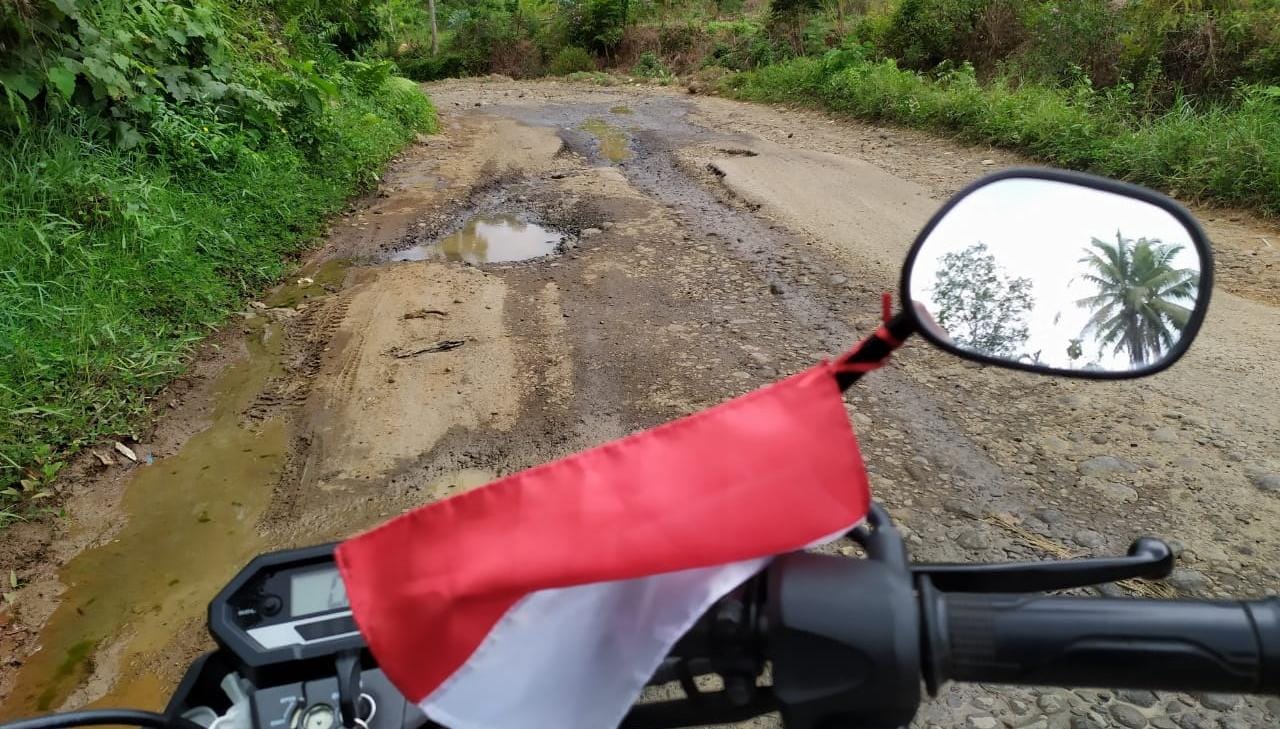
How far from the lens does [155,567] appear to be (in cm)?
282

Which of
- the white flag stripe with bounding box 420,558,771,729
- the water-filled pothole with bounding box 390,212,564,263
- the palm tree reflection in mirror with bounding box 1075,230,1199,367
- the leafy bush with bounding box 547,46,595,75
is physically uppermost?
the palm tree reflection in mirror with bounding box 1075,230,1199,367

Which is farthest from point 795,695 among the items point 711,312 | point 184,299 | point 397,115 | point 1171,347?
point 397,115

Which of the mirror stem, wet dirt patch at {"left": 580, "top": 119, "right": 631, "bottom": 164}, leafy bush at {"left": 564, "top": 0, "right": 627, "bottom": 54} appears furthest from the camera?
leafy bush at {"left": 564, "top": 0, "right": 627, "bottom": 54}

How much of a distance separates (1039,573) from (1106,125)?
830 cm

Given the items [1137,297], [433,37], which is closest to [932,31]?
[1137,297]

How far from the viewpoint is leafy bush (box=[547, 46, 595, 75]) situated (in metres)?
22.7

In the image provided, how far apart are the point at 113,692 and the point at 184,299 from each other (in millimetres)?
2804

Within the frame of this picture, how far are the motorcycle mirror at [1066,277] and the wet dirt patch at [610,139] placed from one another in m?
7.86

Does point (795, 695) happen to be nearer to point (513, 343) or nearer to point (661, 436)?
point (661, 436)

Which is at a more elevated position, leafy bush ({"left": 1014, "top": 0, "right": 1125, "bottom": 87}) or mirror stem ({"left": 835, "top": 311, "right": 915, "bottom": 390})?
mirror stem ({"left": 835, "top": 311, "right": 915, "bottom": 390})

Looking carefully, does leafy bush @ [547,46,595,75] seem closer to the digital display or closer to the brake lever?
the digital display

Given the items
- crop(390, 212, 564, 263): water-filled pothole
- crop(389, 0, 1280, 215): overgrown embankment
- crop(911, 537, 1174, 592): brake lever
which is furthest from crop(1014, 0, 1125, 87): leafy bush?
crop(911, 537, 1174, 592): brake lever

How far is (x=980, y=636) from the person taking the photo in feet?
2.46

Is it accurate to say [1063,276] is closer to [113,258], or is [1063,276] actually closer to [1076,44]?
[113,258]
